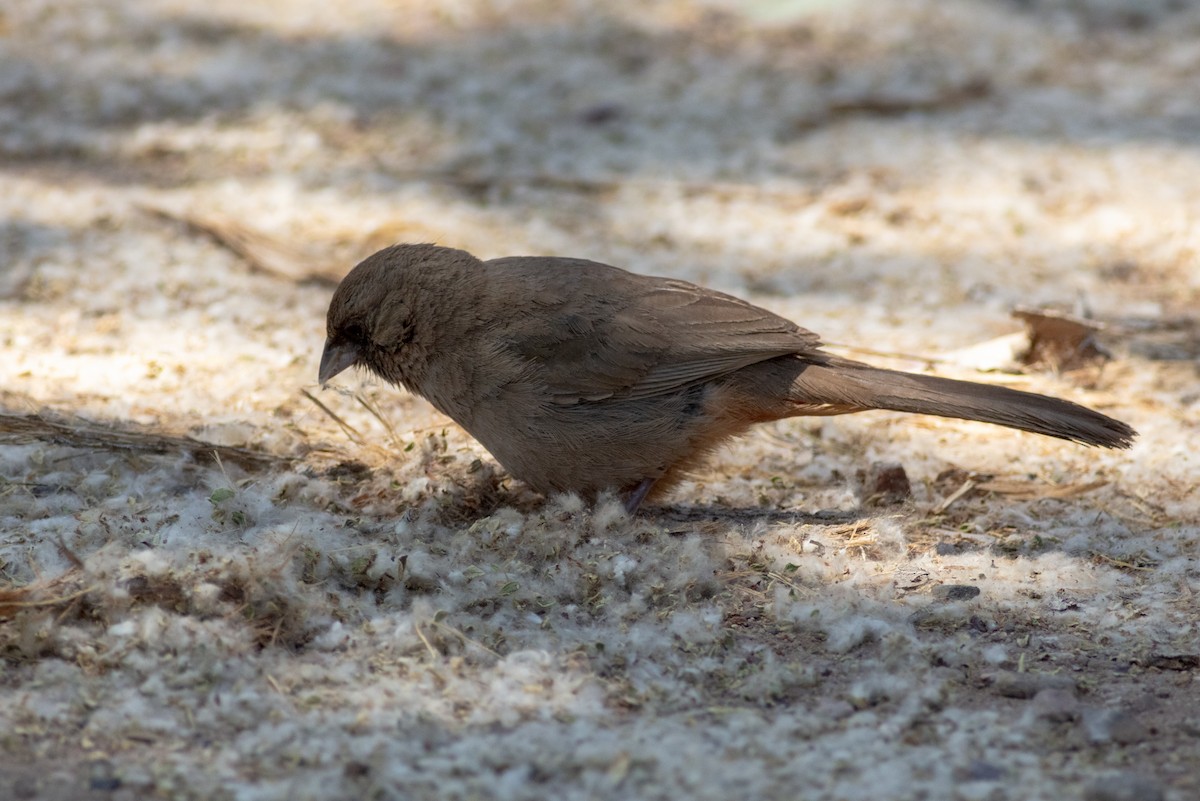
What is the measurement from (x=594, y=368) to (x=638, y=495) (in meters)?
0.45

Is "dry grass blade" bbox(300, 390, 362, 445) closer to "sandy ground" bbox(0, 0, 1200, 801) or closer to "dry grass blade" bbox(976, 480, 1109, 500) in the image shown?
"sandy ground" bbox(0, 0, 1200, 801)

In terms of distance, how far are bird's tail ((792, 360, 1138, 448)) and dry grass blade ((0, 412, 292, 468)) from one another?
181 centimetres

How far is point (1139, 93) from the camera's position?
24.3ft

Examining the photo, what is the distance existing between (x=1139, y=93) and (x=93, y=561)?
21.0 ft

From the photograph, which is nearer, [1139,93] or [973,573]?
[973,573]

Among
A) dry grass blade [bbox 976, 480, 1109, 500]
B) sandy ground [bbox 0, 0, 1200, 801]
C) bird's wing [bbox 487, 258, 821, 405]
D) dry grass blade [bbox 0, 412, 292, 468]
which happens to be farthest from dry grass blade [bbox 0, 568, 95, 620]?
dry grass blade [bbox 976, 480, 1109, 500]

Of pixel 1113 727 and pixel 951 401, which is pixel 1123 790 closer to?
pixel 1113 727

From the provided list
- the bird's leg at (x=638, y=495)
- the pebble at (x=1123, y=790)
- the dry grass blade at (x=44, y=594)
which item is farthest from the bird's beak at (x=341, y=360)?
the pebble at (x=1123, y=790)

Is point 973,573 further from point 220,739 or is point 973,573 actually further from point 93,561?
point 93,561

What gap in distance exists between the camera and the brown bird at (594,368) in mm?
4102

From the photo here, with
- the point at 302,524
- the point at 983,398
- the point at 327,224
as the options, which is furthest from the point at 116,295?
the point at 983,398

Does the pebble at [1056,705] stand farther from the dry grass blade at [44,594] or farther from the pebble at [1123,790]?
the dry grass blade at [44,594]

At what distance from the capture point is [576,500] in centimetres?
403

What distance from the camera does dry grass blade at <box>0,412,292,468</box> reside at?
418 cm
